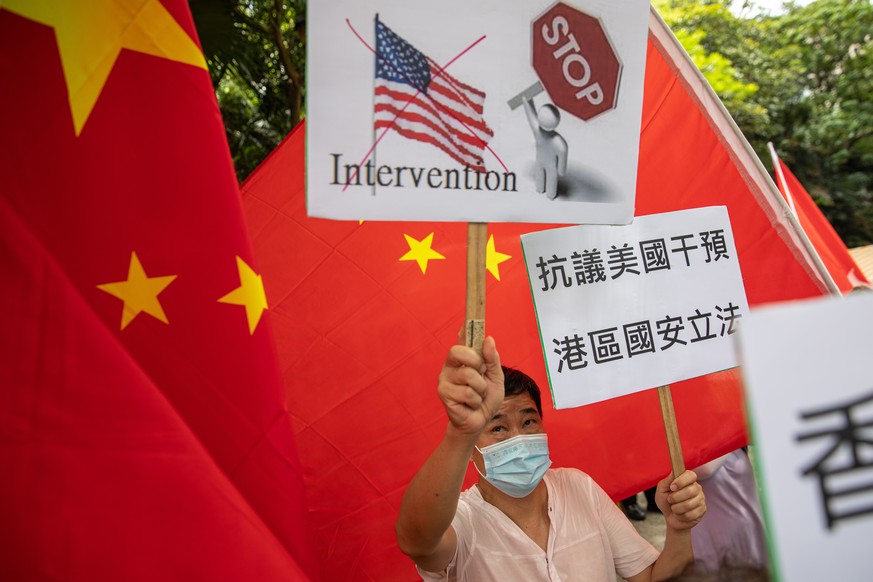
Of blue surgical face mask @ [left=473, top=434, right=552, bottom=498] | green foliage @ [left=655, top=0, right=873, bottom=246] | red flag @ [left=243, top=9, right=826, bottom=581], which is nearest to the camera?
blue surgical face mask @ [left=473, top=434, right=552, bottom=498]

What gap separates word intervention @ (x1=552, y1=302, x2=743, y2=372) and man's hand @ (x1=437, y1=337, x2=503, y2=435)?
0.47 m

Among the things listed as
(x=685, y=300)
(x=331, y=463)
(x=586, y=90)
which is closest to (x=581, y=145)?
(x=586, y=90)

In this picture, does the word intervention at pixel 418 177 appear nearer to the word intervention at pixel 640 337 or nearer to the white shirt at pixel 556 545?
the word intervention at pixel 640 337

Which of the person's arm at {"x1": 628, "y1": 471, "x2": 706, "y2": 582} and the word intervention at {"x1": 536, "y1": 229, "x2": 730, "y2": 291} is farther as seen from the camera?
the word intervention at {"x1": 536, "y1": 229, "x2": 730, "y2": 291}

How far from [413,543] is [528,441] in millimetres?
460

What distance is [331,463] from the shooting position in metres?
2.57

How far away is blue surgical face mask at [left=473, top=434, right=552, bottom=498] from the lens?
1804 mm

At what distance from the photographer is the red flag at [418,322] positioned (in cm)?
245

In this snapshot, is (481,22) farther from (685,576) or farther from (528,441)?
(685,576)

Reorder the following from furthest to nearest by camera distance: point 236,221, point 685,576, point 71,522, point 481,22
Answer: point 236,221 < point 481,22 < point 685,576 < point 71,522

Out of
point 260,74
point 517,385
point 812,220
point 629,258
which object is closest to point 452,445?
point 517,385

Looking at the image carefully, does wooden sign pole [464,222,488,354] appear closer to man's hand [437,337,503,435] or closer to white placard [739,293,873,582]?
man's hand [437,337,503,435]

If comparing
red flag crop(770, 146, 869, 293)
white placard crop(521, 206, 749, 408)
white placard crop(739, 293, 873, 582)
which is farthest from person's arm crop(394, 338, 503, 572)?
red flag crop(770, 146, 869, 293)

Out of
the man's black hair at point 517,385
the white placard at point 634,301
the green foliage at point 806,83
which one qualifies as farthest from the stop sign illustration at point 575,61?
the green foliage at point 806,83
